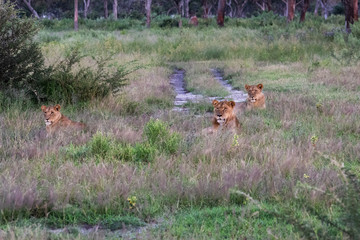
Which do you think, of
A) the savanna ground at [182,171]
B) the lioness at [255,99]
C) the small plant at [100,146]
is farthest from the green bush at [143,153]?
the lioness at [255,99]

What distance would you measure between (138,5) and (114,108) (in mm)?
72069

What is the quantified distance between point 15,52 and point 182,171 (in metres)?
5.47

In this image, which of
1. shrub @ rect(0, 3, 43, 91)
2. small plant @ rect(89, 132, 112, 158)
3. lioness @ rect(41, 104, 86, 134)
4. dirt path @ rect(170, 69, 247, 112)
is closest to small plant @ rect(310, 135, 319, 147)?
small plant @ rect(89, 132, 112, 158)

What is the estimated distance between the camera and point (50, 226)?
3.94 meters

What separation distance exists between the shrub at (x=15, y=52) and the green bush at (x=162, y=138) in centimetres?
363

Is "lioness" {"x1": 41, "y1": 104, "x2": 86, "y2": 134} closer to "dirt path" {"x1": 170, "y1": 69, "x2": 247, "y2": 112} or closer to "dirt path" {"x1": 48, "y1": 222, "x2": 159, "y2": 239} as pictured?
"dirt path" {"x1": 170, "y1": 69, "x2": 247, "y2": 112}

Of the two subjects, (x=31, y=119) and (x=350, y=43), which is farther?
(x=350, y=43)

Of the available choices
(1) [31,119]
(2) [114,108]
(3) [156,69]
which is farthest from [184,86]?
(1) [31,119]

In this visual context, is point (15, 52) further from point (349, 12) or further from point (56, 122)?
point (349, 12)

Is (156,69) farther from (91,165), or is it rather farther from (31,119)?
(91,165)

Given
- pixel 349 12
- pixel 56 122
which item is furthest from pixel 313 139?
pixel 349 12

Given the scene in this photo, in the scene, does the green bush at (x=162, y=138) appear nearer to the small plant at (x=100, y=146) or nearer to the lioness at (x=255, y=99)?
the small plant at (x=100, y=146)

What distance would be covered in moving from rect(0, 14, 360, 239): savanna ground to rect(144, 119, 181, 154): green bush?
2 centimetres

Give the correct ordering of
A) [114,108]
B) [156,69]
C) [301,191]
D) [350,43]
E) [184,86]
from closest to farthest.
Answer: [301,191] → [114,108] → [184,86] → [156,69] → [350,43]
